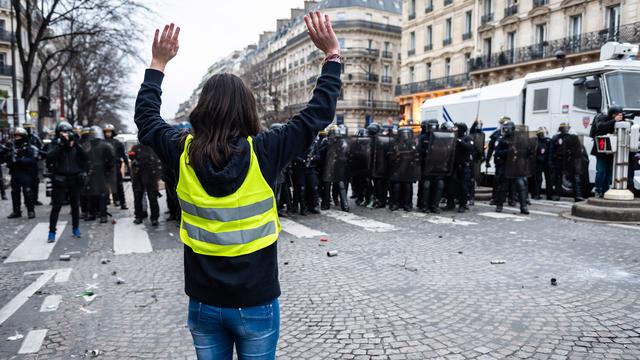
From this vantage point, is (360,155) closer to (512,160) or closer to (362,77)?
(512,160)

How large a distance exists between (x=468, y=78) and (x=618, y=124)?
31186mm

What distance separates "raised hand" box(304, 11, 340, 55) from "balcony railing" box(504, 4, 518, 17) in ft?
123

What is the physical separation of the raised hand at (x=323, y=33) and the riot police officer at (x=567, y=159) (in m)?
12.4

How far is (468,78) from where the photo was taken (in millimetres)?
40125

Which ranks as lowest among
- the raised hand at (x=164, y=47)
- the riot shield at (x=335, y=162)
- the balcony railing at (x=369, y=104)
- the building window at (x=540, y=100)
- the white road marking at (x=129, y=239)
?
the white road marking at (x=129, y=239)

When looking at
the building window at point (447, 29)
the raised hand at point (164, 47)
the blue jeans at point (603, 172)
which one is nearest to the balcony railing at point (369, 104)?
the building window at point (447, 29)

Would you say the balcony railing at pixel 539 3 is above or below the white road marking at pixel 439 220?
above

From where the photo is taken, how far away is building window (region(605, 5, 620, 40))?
2872 cm

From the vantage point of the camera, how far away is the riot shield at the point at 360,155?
40.7ft

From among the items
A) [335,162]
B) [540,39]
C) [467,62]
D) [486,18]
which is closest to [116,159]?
[335,162]

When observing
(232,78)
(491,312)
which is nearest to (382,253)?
(491,312)

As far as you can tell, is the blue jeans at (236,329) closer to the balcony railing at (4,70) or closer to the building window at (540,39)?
the building window at (540,39)

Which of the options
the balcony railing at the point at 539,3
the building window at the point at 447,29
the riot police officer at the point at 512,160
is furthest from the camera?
the building window at the point at 447,29

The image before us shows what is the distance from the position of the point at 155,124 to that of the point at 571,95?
14.0 meters
